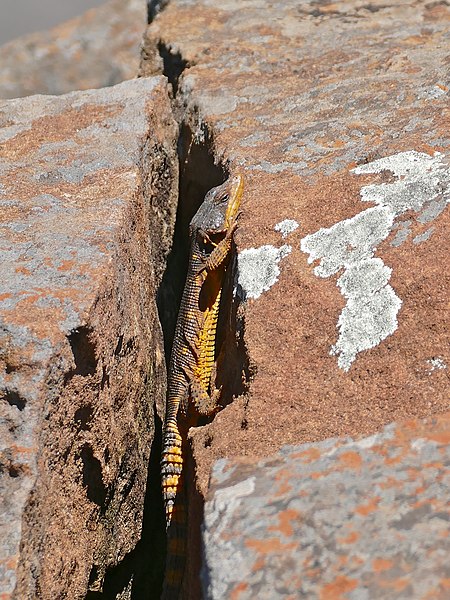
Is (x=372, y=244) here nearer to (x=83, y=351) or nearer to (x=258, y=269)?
(x=258, y=269)

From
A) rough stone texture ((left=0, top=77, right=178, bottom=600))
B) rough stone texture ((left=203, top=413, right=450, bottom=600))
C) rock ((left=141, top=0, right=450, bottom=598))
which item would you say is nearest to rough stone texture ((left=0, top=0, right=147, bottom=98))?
rock ((left=141, top=0, right=450, bottom=598))

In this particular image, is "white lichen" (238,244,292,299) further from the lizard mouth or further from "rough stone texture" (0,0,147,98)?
"rough stone texture" (0,0,147,98)

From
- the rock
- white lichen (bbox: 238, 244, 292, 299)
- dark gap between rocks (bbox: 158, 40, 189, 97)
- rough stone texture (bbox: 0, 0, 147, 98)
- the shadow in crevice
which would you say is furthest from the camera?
rough stone texture (bbox: 0, 0, 147, 98)

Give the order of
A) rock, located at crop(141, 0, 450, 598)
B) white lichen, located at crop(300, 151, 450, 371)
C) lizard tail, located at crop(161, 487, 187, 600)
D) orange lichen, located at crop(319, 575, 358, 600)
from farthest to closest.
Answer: lizard tail, located at crop(161, 487, 187, 600) → white lichen, located at crop(300, 151, 450, 371) → rock, located at crop(141, 0, 450, 598) → orange lichen, located at crop(319, 575, 358, 600)

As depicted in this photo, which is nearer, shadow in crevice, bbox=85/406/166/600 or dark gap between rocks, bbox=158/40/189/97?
shadow in crevice, bbox=85/406/166/600

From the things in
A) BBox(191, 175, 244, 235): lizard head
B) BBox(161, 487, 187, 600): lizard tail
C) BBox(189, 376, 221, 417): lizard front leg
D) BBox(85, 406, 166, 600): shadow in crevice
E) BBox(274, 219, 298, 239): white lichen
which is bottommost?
BBox(85, 406, 166, 600): shadow in crevice

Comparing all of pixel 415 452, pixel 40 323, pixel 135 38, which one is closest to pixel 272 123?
pixel 40 323

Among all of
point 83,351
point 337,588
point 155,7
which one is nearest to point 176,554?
point 83,351

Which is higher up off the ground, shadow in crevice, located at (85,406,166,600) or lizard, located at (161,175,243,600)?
lizard, located at (161,175,243,600)
